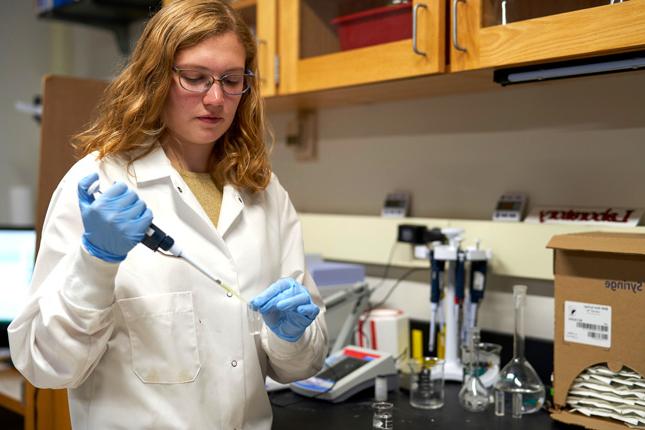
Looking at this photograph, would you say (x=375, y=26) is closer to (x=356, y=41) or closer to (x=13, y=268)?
(x=356, y=41)

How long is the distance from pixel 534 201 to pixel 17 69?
262 centimetres

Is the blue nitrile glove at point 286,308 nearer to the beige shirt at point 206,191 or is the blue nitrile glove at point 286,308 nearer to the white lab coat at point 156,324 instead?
the white lab coat at point 156,324

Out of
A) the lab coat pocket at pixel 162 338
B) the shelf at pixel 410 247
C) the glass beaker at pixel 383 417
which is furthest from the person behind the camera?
the shelf at pixel 410 247

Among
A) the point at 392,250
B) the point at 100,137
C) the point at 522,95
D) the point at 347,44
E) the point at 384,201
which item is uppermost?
the point at 347,44

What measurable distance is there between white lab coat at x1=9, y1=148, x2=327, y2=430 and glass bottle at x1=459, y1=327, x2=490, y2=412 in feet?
1.31

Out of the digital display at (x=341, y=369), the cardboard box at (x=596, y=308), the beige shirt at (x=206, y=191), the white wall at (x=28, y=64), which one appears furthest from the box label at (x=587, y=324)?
the white wall at (x=28, y=64)

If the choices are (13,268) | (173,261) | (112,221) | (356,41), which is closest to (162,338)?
(173,261)

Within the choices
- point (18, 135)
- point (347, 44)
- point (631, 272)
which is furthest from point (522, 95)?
point (18, 135)

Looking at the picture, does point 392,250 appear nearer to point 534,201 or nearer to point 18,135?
point 534,201

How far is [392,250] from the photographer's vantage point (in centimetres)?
200

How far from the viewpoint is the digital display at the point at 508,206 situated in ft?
5.69

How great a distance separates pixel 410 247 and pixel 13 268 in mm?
1447

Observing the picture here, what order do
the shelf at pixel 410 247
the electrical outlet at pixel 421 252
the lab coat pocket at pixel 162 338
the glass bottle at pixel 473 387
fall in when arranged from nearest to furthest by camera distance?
the lab coat pocket at pixel 162 338 < the glass bottle at pixel 473 387 < the shelf at pixel 410 247 < the electrical outlet at pixel 421 252

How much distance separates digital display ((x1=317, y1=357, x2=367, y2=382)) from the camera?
5.19 feet
